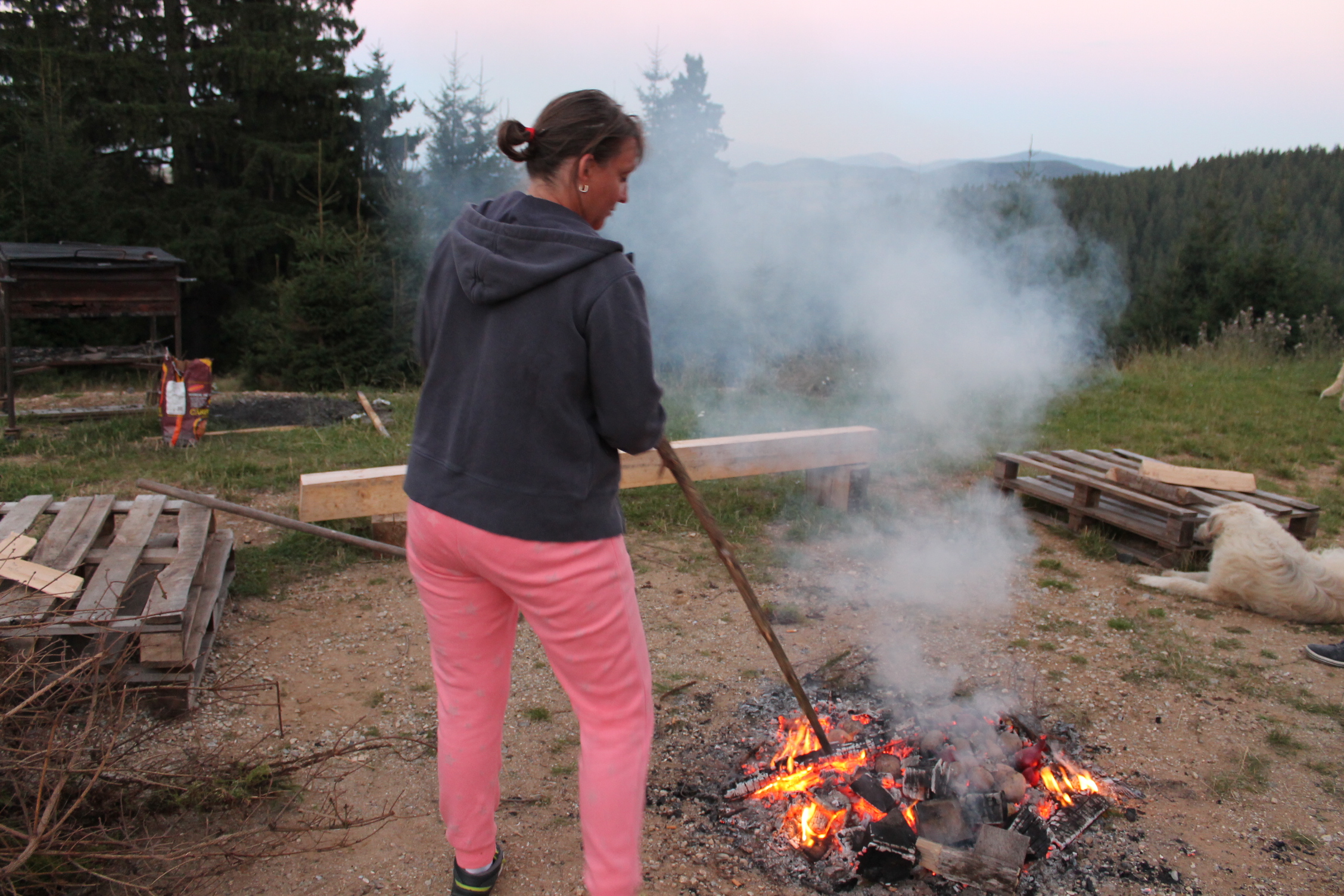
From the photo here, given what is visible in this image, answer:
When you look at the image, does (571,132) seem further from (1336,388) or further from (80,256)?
(1336,388)

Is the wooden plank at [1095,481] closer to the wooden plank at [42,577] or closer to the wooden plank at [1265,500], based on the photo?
the wooden plank at [1265,500]

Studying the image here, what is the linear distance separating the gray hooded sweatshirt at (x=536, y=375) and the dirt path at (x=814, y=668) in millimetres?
1142

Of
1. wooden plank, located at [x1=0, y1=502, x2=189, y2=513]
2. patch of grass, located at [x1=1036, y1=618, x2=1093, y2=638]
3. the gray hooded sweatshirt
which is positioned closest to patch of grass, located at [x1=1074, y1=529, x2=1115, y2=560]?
patch of grass, located at [x1=1036, y1=618, x2=1093, y2=638]

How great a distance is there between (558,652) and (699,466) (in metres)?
3.26

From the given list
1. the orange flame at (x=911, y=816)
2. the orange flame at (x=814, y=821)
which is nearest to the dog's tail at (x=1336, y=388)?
the orange flame at (x=911, y=816)

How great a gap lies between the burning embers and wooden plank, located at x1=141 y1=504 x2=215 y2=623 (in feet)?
6.32

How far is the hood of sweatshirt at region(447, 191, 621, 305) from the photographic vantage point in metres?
1.42

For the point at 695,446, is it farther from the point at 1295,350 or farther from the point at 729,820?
the point at 1295,350

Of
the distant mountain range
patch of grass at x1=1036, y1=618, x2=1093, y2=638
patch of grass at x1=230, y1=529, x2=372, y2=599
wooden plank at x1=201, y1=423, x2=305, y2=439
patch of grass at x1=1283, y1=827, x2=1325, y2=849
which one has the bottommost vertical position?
patch of grass at x1=230, y1=529, x2=372, y2=599

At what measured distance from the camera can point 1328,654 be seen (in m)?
3.55

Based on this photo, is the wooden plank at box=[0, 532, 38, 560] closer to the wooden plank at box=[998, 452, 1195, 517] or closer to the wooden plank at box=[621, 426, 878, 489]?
the wooden plank at box=[621, 426, 878, 489]

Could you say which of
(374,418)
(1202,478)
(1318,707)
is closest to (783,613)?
(1318,707)

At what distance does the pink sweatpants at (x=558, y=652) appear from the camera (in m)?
1.53

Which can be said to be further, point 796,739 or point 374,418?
point 374,418
